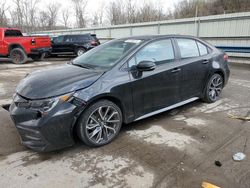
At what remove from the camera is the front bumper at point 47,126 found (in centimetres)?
284

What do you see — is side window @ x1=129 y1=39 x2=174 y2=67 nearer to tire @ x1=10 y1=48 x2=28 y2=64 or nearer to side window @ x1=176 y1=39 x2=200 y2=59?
side window @ x1=176 y1=39 x2=200 y2=59

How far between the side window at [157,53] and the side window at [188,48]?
29 centimetres

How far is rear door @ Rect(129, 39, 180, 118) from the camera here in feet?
11.9

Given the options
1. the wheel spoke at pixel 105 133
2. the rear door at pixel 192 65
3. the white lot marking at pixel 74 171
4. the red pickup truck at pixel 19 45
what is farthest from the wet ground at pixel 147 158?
the red pickup truck at pixel 19 45

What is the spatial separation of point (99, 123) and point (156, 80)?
4.02 feet

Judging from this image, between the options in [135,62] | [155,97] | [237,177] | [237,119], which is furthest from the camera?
[237,119]

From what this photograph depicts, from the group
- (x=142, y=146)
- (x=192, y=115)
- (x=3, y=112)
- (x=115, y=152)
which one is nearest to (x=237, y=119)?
(x=192, y=115)

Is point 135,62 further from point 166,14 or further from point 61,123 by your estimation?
point 166,14

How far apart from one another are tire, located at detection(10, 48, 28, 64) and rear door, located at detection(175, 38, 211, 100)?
10.3 meters

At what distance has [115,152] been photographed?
3.20m

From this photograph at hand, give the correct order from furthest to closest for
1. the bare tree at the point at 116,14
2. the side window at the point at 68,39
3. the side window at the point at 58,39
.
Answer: the bare tree at the point at 116,14 → the side window at the point at 58,39 → the side window at the point at 68,39

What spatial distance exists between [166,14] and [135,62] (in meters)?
33.4

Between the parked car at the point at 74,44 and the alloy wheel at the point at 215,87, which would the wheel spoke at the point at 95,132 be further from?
the parked car at the point at 74,44

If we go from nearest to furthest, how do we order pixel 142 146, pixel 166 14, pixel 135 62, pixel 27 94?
pixel 27 94 → pixel 142 146 → pixel 135 62 → pixel 166 14
